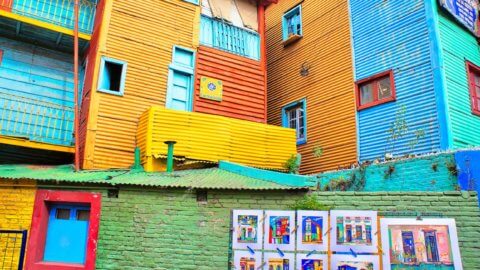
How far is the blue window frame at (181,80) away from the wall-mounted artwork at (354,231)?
6.88 metres

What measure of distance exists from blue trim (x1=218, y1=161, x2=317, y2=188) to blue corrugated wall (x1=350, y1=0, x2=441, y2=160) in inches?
175

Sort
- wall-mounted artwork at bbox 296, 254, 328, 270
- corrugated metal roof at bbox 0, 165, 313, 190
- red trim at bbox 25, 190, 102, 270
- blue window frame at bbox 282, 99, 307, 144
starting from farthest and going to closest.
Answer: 1. blue window frame at bbox 282, 99, 307, 144
2. red trim at bbox 25, 190, 102, 270
3. corrugated metal roof at bbox 0, 165, 313, 190
4. wall-mounted artwork at bbox 296, 254, 328, 270

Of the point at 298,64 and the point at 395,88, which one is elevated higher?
the point at 298,64

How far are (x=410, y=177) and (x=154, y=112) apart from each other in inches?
270

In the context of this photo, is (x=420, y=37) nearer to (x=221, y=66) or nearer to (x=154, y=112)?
(x=221, y=66)

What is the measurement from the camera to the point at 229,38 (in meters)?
13.8

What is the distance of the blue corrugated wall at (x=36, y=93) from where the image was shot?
1098cm

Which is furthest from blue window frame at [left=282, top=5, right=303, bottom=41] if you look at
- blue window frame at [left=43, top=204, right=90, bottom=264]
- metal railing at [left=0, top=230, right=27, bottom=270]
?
metal railing at [left=0, top=230, right=27, bottom=270]

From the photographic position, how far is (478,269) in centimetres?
637

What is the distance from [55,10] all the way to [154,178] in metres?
7.30

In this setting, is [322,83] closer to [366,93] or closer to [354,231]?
[366,93]

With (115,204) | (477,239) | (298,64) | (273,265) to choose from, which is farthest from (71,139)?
(477,239)

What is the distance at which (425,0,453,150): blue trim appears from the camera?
10016 mm

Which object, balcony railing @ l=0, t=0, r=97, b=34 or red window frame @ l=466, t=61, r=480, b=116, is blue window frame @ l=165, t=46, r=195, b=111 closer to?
balcony railing @ l=0, t=0, r=97, b=34
